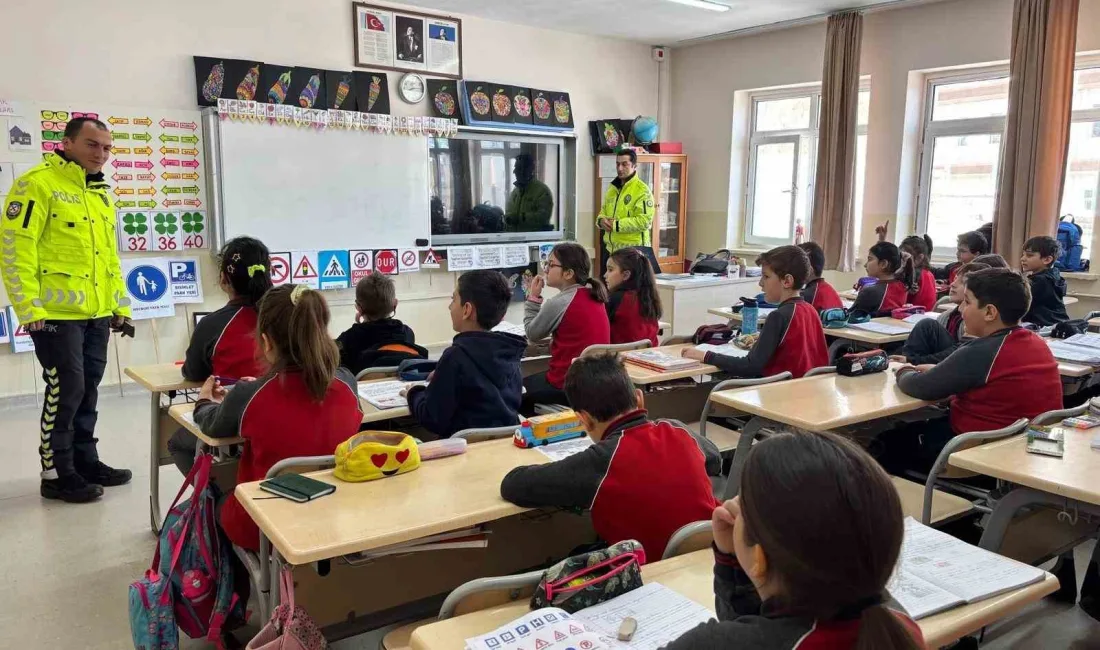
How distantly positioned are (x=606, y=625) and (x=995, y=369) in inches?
78.8

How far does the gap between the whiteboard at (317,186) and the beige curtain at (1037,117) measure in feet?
15.0

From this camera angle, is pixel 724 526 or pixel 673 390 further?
pixel 673 390

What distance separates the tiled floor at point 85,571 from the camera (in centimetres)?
247

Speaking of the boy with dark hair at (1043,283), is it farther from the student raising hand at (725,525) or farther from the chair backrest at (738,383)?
the student raising hand at (725,525)

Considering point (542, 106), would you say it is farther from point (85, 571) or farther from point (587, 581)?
point (587, 581)

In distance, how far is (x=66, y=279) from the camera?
3.42 meters

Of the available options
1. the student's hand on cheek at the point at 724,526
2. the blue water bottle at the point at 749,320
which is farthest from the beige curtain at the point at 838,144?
the student's hand on cheek at the point at 724,526

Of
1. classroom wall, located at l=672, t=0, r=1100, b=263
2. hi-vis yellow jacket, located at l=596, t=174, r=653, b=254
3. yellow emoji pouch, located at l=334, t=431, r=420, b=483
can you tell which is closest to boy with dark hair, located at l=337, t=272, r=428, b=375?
yellow emoji pouch, located at l=334, t=431, r=420, b=483

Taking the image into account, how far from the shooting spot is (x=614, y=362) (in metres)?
1.85

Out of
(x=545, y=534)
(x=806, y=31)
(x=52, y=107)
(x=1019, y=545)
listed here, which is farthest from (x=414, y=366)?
(x=806, y=31)

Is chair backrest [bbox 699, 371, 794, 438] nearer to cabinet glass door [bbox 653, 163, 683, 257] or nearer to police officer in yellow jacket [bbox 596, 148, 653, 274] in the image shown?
police officer in yellow jacket [bbox 596, 148, 653, 274]

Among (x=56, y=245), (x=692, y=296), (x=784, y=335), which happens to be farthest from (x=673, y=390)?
(x=692, y=296)

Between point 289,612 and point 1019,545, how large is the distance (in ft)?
6.19

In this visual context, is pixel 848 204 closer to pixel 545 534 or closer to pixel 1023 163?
pixel 1023 163
